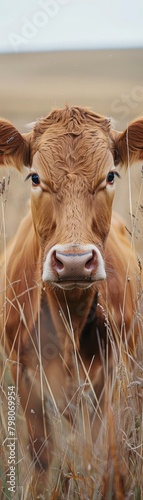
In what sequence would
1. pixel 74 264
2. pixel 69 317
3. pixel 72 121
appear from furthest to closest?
pixel 69 317 → pixel 72 121 → pixel 74 264

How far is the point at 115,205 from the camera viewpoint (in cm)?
248

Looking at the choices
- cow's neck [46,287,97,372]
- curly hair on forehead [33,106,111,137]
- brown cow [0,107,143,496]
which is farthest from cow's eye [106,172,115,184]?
cow's neck [46,287,97,372]

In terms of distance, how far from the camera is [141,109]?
A: 2543 mm

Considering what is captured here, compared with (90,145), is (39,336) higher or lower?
lower

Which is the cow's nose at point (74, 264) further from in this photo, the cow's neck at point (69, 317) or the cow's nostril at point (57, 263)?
the cow's neck at point (69, 317)

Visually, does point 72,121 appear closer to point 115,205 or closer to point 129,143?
point 129,143

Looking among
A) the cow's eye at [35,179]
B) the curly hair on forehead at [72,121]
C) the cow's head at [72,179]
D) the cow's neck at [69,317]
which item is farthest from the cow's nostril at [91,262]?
the curly hair on forehead at [72,121]

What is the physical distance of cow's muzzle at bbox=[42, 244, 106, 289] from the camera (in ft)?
7.36

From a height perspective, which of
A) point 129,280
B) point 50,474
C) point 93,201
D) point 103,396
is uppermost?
point 93,201

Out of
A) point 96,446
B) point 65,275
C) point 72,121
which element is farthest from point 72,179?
point 96,446

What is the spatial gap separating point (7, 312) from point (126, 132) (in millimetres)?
854

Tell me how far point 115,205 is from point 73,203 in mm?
241

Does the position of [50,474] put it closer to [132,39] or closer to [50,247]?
[50,247]

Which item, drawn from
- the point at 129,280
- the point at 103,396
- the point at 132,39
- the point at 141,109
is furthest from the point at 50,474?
the point at 132,39
